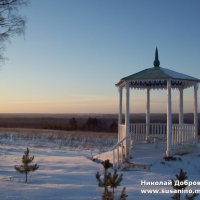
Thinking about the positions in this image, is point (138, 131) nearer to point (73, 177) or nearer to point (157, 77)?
point (157, 77)

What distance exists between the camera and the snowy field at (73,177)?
9.64 metres

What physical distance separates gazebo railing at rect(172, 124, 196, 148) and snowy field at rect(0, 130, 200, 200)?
1.66 feet

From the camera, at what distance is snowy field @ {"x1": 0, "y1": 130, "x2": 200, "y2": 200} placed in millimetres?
9641

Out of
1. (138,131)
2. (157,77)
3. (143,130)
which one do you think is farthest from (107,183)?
(143,130)

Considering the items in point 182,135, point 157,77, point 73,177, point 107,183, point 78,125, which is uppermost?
point 157,77

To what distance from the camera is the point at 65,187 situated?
10.5m

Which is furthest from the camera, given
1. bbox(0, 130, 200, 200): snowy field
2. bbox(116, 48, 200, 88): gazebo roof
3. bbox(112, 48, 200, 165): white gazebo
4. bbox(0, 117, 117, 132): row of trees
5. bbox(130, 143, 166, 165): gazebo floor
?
bbox(0, 117, 117, 132): row of trees

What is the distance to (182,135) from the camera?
1538 cm

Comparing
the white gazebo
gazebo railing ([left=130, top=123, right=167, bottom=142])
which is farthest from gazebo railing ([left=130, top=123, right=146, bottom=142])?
the white gazebo

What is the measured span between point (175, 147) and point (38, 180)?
18.9ft

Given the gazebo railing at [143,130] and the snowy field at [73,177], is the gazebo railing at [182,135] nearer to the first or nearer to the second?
the snowy field at [73,177]

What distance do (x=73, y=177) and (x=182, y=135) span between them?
4958mm

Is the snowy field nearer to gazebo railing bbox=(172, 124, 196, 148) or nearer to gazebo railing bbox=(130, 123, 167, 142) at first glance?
gazebo railing bbox=(172, 124, 196, 148)

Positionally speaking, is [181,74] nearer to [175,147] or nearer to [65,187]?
[175,147]
